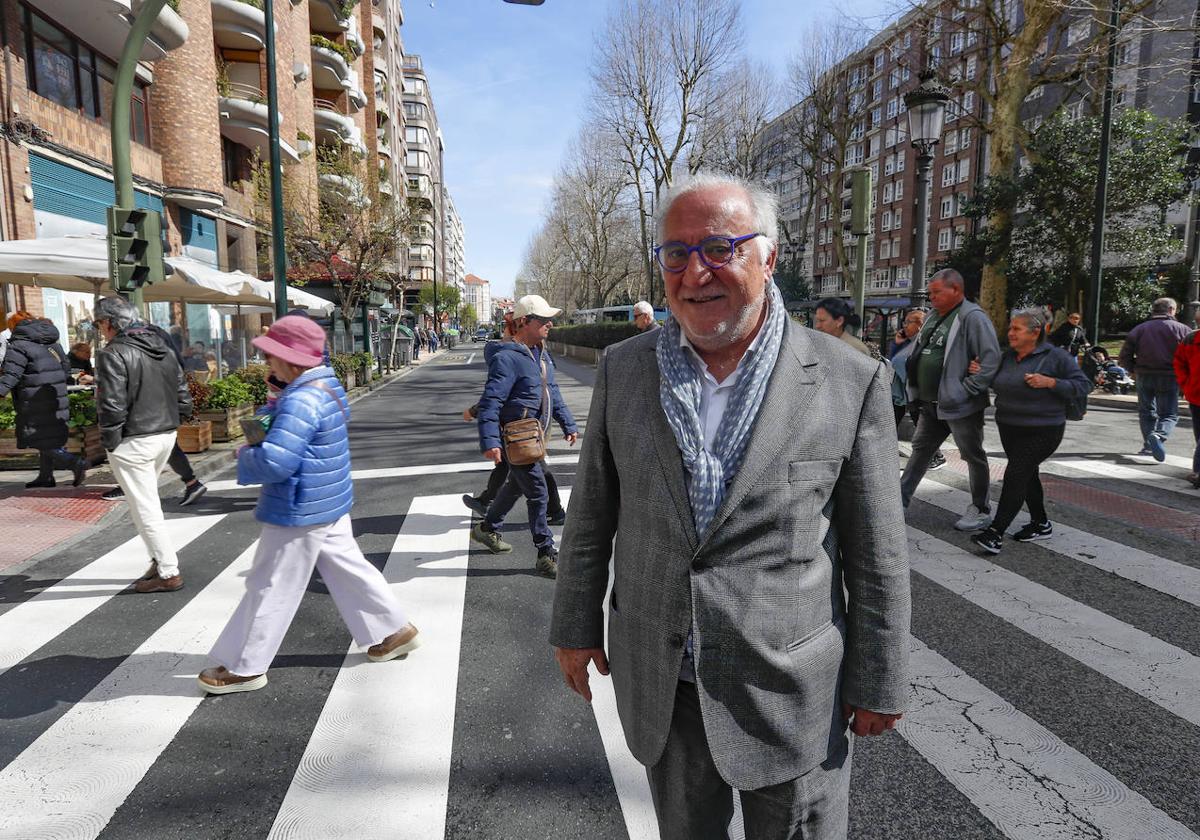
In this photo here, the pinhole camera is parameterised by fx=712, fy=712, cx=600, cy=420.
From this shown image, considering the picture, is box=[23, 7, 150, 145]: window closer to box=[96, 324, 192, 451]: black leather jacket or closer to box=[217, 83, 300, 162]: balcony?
box=[217, 83, 300, 162]: balcony

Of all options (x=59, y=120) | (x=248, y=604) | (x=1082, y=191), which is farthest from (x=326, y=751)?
(x=1082, y=191)

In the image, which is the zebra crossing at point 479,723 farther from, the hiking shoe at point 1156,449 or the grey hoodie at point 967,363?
the hiking shoe at point 1156,449

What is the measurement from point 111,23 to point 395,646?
17127 millimetres

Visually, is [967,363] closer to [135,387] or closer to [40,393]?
[135,387]

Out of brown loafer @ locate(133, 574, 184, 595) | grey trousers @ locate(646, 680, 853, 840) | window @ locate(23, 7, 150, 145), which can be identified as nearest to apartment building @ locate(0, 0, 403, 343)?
window @ locate(23, 7, 150, 145)

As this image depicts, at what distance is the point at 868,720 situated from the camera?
63.6 inches

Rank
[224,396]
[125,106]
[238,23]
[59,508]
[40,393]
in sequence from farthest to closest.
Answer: [238,23]
[224,396]
[125,106]
[40,393]
[59,508]

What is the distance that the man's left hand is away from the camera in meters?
1.60

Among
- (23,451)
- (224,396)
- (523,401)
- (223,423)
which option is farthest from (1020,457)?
(23,451)

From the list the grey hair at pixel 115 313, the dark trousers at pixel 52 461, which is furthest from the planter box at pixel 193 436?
the grey hair at pixel 115 313

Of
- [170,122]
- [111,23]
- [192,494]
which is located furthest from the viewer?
[170,122]

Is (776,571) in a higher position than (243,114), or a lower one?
lower

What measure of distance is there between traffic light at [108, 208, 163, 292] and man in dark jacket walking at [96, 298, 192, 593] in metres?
3.04

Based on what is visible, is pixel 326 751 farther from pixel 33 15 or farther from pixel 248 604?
pixel 33 15
